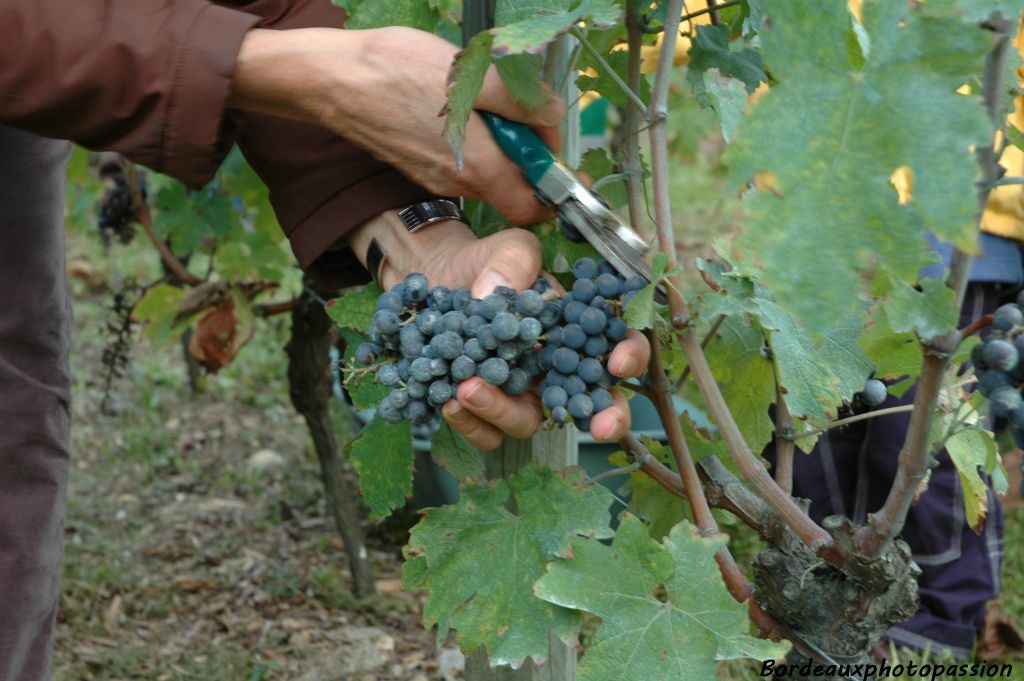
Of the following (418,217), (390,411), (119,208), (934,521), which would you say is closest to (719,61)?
(418,217)

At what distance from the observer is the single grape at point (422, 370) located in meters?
1.25

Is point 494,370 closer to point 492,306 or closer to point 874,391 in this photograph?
point 492,306

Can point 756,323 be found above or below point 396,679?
above

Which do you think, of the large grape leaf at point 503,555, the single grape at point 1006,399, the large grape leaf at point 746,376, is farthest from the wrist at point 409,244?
the single grape at point 1006,399

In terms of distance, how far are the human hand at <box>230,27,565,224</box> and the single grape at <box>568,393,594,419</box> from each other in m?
0.30

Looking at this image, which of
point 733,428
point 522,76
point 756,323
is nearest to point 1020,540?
point 756,323

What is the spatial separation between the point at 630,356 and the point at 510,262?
205mm

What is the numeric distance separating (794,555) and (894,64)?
0.71 metres

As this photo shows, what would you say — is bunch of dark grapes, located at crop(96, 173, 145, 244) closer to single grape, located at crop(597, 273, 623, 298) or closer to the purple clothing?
the purple clothing

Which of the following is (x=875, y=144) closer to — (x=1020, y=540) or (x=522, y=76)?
(x=522, y=76)

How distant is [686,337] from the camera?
1326 mm

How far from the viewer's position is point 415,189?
1.54 metres

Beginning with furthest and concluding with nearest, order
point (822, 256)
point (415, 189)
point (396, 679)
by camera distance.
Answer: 1. point (396, 679)
2. point (415, 189)
3. point (822, 256)

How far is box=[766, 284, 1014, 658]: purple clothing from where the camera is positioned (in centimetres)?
287
